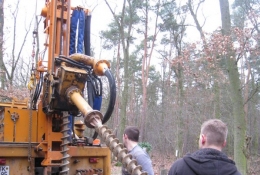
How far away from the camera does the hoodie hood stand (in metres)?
2.64

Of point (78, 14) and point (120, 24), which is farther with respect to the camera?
point (120, 24)

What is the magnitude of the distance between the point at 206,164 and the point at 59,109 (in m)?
2.85

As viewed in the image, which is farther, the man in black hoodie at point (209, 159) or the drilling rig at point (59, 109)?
the drilling rig at point (59, 109)

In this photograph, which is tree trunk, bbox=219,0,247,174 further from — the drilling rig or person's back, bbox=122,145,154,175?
person's back, bbox=122,145,154,175

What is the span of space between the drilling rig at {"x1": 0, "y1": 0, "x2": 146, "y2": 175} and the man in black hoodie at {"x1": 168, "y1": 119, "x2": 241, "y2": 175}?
1698 mm

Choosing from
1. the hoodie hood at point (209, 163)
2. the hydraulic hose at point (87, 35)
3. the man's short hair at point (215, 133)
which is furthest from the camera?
the hydraulic hose at point (87, 35)

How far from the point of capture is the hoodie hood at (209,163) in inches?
104

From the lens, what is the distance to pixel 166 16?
28.6 meters

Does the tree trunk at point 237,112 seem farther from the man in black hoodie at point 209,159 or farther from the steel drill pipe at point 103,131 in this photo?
the man in black hoodie at point 209,159

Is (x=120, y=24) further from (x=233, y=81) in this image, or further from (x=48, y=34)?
(x=48, y=34)

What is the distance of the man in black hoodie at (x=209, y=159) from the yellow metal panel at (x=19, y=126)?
3086 mm

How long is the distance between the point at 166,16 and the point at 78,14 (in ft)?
77.3

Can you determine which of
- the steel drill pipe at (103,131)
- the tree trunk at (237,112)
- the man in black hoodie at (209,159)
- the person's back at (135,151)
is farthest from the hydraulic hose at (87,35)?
the tree trunk at (237,112)

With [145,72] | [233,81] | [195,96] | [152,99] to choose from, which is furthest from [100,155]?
[152,99]
